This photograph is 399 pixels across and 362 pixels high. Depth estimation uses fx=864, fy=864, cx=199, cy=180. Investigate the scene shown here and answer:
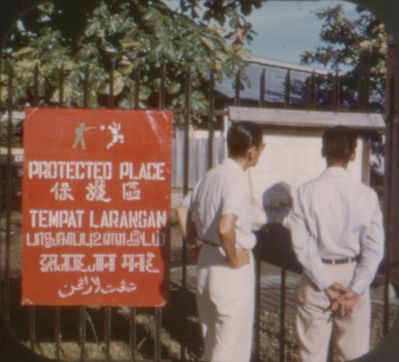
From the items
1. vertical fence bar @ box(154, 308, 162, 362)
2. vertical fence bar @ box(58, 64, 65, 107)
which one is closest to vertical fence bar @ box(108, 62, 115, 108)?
vertical fence bar @ box(58, 64, 65, 107)

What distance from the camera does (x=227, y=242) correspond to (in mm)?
3691

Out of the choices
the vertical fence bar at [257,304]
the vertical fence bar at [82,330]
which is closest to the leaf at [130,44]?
the vertical fence bar at [257,304]

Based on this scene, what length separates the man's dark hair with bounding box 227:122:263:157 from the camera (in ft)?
12.5

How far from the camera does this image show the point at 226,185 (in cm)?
378

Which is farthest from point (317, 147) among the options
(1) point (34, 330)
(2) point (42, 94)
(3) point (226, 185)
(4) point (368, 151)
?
(1) point (34, 330)

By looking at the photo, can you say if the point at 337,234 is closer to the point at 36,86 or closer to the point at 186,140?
the point at 186,140

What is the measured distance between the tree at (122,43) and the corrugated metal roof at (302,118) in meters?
0.26

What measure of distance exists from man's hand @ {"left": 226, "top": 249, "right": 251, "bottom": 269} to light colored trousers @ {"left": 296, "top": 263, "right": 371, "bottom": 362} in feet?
1.06

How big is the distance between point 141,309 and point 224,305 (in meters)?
1.05

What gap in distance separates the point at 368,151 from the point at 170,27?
3.59ft

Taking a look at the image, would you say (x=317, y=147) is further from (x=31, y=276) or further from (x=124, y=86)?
(x=31, y=276)

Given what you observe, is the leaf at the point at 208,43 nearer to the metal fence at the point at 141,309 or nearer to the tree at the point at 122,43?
the tree at the point at 122,43

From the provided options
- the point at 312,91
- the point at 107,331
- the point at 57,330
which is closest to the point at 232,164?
the point at 312,91

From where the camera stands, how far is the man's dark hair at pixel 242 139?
382cm
